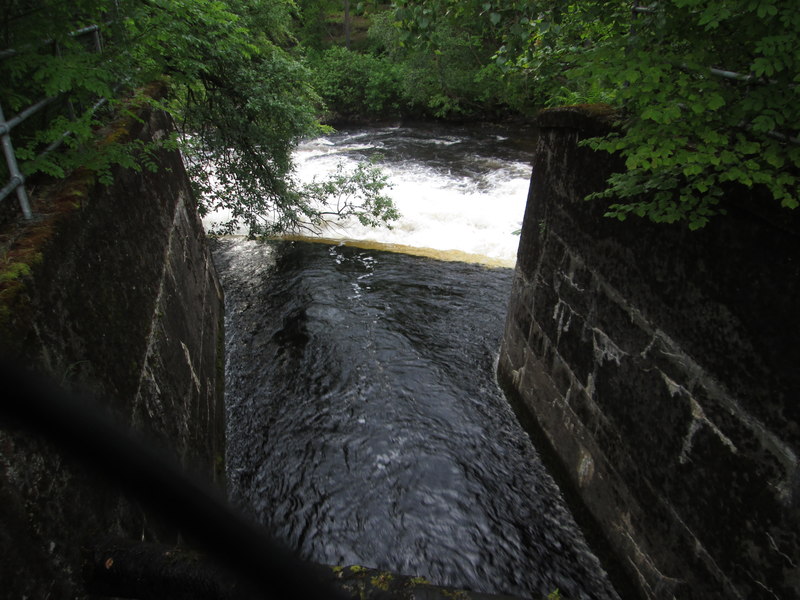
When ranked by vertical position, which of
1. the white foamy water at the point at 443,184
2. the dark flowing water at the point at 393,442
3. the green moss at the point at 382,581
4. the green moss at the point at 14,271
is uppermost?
the green moss at the point at 14,271

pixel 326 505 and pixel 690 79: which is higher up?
pixel 690 79

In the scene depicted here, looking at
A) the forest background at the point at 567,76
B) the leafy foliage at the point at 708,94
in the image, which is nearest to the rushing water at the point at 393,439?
the forest background at the point at 567,76

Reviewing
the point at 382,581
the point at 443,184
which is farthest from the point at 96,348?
the point at 443,184

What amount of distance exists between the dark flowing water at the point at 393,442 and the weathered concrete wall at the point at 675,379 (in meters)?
0.52

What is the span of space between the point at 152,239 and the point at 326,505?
246 centimetres

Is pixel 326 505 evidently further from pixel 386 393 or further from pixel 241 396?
pixel 241 396

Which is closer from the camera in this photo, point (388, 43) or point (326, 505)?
point (326, 505)

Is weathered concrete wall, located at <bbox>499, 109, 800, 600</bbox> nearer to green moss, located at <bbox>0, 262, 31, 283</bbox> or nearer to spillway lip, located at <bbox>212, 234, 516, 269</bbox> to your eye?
green moss, located at <bbox>0, 262, 31, 283</bbox>

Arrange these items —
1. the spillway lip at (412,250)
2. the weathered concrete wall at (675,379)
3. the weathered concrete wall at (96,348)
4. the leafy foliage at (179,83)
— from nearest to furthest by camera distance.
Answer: the weathered concrete wall at (96,348), the weathered concrete wall at (675,379), the leafy foliage at (179,83), the spillway lip at (412,250)

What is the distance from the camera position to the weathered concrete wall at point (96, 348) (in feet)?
4.74

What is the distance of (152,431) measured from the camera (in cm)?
258

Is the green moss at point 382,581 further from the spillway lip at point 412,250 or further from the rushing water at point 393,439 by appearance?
the spillway lip at point 412,250

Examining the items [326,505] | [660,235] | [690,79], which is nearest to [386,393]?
[326,505]

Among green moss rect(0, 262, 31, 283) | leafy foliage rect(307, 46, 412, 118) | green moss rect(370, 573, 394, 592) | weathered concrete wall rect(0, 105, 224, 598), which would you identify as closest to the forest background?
weathered concrete wall rect(0, 105, 224, 598)
